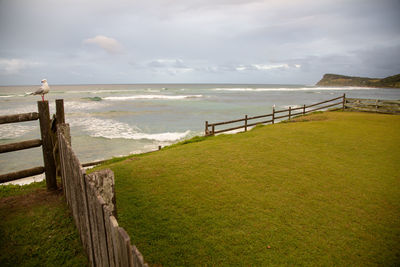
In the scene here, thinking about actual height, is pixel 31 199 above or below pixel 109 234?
below

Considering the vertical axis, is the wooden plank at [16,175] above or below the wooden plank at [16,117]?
below

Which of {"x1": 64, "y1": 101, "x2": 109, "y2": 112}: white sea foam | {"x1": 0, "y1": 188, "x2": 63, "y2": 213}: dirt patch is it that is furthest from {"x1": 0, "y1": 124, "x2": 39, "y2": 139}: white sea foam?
{"x1": 0, "y1": 188, "x2": 63, "y2": 213}: dirt patch

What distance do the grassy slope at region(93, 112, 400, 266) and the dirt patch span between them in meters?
1.30

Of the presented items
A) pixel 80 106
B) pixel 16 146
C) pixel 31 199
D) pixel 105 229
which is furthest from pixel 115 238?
pixel 80 106

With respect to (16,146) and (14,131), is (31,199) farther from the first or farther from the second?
(14,131)

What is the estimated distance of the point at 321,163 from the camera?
23.7 feet

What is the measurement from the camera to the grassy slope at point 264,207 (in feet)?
11.5

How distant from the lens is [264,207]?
15.3 feet

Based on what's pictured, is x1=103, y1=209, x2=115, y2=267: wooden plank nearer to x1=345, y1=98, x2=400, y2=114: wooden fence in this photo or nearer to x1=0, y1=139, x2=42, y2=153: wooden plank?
x1=0, y1=139, x2=42, y2=153: wooden plank

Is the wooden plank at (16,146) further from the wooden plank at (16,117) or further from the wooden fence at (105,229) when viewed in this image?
the wooden fence at (105,229)

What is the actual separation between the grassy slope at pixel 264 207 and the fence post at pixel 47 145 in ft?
4.79

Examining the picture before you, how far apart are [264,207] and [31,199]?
16.1 ft

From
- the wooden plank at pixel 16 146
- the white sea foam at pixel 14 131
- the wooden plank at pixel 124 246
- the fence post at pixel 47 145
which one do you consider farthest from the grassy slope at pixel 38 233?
the white sea foam at pixel 14 131

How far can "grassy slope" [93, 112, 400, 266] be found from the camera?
3509 mm
